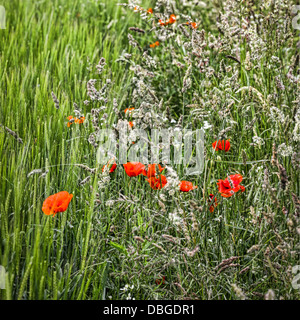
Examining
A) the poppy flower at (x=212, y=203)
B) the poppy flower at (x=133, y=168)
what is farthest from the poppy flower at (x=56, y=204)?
the poppy flower at (x=212, y=203)

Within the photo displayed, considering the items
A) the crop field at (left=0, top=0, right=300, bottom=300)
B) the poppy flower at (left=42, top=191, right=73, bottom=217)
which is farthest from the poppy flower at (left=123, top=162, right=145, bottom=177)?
the poppy flower at (left=42, top=191, right=73, bottom=217)

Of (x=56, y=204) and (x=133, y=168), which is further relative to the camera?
(x=133, y=168)

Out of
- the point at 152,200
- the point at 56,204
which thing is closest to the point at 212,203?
the point at 152,200

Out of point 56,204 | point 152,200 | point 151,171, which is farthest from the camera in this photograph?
point 152,200

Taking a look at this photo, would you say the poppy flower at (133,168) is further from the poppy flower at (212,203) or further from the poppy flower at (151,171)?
the poppy flower at (212,203)

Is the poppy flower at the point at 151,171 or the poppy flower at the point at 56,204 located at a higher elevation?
the poppy flower at the point at 151,171

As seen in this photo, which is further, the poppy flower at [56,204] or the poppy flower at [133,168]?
the poppy flower at [133,168]

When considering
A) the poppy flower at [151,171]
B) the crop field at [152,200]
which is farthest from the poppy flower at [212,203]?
the poppy flower at [151,171]

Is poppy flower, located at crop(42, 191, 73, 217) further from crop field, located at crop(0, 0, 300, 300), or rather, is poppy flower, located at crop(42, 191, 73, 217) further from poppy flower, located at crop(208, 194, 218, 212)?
poppy flower, located at crop(208, 194, 218, 212)

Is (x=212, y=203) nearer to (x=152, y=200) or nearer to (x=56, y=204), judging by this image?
(x=152, y=200)

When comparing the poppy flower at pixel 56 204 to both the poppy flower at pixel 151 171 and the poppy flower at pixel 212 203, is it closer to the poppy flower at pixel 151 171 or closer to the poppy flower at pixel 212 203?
the poppy flower at pixel 151 171

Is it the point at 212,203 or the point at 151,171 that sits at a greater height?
the point at 151,171
